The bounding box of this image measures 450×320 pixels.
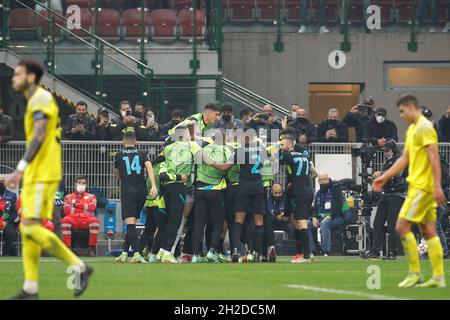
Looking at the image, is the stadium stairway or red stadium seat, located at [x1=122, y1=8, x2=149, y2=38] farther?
red stadium seat, located at [x1=122, y1=8, x2=149, y2=38]

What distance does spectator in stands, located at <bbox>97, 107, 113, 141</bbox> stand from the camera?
2516 cm

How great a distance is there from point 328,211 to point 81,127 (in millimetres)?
5045

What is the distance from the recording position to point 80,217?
77.0ft

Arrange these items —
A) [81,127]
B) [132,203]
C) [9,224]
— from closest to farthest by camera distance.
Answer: [132,203], [9,224], [81,127]

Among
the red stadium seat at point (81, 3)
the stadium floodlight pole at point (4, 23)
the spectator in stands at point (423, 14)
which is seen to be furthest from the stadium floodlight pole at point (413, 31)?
the stadium floodlight pole at point (4, 23)

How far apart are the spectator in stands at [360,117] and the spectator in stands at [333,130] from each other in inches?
10.5

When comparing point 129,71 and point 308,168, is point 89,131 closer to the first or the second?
point 129,71

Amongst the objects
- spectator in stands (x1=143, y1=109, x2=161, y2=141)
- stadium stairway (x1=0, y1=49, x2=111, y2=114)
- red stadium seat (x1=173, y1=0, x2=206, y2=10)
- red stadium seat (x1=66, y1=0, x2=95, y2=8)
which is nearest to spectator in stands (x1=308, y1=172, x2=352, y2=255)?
spectator in stands (x1=143, y1=109, x2=161, y2=141)

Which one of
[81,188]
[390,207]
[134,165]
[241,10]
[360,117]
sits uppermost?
[241,10]

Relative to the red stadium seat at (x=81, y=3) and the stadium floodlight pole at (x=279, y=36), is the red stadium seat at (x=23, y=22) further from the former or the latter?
the stadium floodlight pole at (x=279, y=36)

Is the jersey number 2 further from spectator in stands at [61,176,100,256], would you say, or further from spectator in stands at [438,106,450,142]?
spectator in stands at [438,106,450,142]

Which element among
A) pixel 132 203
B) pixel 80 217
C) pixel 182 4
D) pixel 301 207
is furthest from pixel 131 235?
pixel 182 4

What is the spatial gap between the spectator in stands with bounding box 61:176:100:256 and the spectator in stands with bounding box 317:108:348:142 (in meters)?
4.89

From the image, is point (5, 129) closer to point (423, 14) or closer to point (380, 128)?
point (380, 128)
